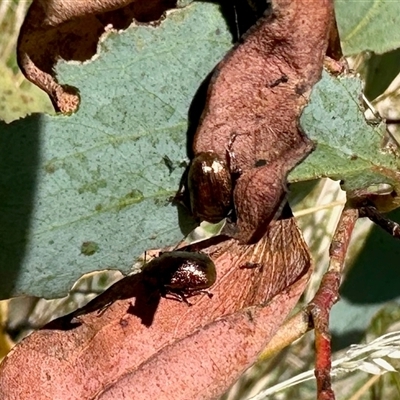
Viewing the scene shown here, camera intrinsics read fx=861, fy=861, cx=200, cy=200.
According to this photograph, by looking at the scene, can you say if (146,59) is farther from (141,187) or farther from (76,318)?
(76,318)

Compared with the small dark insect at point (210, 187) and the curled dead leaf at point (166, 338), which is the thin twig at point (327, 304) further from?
the small dark insect at point (210, 187)

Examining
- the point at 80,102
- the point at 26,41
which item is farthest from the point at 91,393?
the point at 26,41

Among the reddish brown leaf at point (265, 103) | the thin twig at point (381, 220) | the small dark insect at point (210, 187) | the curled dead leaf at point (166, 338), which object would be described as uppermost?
the reddish brown leaf at point (265, 103)

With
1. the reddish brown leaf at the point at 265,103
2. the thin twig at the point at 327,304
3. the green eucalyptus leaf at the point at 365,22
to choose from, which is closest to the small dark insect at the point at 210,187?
the reddish brown leaf at the point at 265,103

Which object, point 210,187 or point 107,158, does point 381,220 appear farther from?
point 107,158

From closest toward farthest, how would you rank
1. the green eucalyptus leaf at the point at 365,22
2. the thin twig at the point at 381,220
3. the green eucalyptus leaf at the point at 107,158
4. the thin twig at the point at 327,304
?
the thin twig at the point at 327,304
the green eucalyptus leaf at the point at 107,158
the thin twig at the point at 381,220
the green eucalyptus leaf at the point at 365,22

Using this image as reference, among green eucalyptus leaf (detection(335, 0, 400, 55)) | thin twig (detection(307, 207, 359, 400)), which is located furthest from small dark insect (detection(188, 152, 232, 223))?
green eucalyptus leaf (detection(335, 0, 400, 55))

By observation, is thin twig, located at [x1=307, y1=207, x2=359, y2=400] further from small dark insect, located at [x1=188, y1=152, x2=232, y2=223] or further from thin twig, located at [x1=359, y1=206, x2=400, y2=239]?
small dark insect, located at [x1=188, y1=152, x2=232, y2=223]

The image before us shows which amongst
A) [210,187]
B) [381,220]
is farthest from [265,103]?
[381,220]
